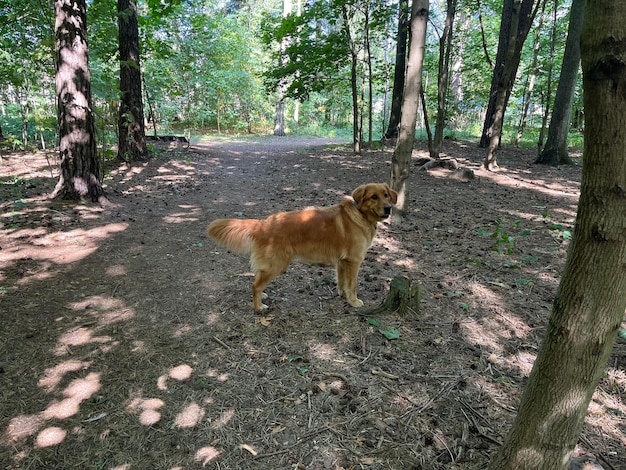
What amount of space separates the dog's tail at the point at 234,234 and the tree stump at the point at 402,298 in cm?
165

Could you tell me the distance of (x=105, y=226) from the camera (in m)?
6.94

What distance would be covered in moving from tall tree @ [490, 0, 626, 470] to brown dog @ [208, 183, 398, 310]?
270 centimetres

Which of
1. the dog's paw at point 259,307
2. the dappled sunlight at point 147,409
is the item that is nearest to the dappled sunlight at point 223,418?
the dappled sunlight at point 147,409

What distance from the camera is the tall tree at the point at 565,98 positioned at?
38.9 feet

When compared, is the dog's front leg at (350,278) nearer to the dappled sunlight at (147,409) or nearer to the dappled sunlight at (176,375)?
the dappled sunlight at (176,375)

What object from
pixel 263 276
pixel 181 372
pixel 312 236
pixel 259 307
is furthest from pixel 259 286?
pixel 181 372

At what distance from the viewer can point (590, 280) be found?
1.57 m

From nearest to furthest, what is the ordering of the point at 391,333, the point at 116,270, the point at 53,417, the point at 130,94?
the point at 53,417 → the point at 391,333 → the point at 116,270 → the point at 130,94

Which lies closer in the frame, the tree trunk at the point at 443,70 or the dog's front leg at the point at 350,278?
the dog's front leg at the point at 350,278

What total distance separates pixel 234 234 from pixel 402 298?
6.86ft

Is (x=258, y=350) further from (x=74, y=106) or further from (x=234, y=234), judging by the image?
(x=74, y=106)

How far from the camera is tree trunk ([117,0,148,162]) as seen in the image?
1191 cm

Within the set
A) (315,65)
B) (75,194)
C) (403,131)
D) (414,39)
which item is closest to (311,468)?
(403,131)


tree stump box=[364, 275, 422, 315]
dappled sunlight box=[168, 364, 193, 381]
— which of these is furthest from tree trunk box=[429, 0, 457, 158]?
dappled sunlight box=[168, 364, 193, 381]
